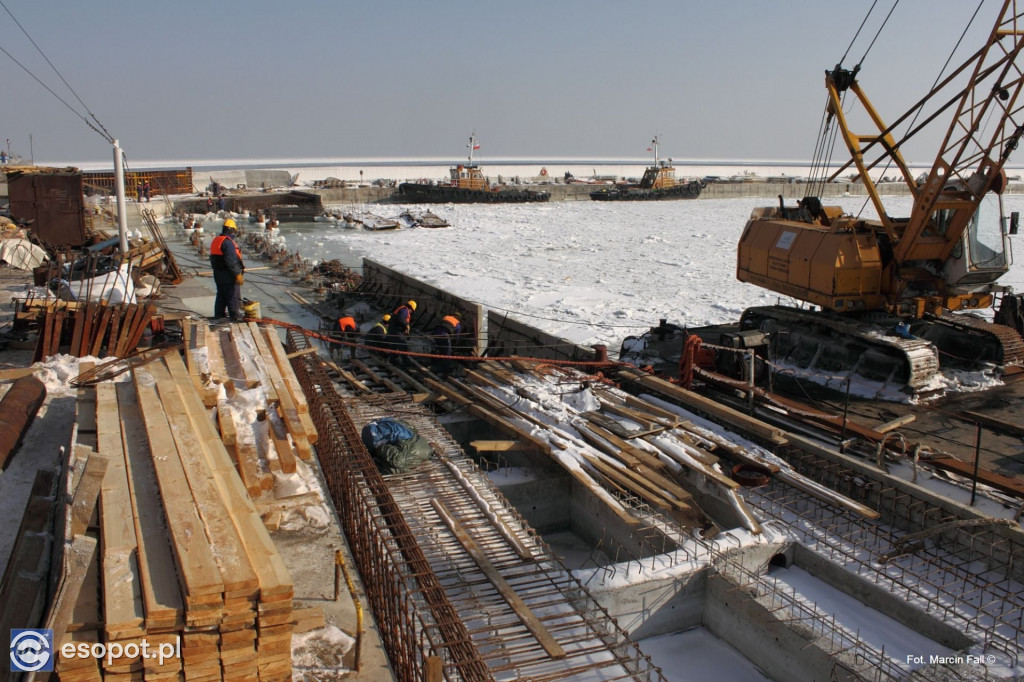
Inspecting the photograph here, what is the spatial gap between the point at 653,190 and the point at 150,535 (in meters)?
54.6

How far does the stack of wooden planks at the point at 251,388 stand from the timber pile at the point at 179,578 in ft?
3.64

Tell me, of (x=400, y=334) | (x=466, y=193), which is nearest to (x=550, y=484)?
(x=400, y=334)

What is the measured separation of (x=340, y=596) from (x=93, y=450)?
6.37 feet

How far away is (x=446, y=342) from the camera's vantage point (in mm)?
12914

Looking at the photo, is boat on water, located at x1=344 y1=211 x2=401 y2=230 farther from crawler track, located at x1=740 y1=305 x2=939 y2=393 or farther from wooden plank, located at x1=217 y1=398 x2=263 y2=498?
wooden plank, located at x1=217 y1=398 x2=263 y2=498

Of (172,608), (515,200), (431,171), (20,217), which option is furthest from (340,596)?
(431,171)

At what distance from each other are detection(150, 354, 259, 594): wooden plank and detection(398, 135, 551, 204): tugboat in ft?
144

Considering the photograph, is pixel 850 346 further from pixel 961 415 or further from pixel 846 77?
pixel 846 77

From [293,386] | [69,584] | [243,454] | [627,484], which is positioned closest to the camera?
[69,584]

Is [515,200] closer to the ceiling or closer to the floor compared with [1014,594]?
closer to the ceiling

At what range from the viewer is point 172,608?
11.1 feet

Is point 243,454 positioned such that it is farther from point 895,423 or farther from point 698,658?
point 895,423

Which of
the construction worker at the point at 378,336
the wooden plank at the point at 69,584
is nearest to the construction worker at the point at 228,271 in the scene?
the construction worker at the point at 378,336

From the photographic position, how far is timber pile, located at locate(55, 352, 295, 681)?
11.1ft
